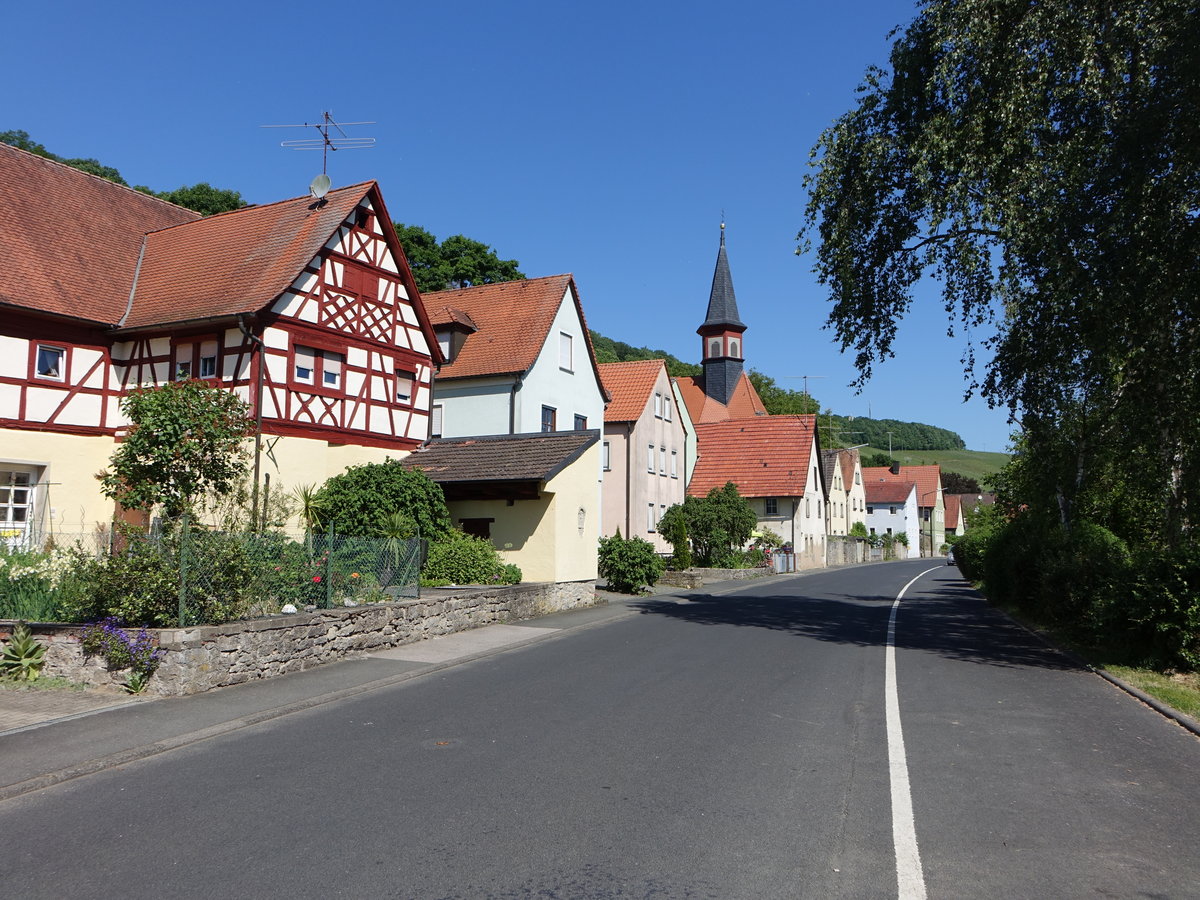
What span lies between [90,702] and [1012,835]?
9.01 m

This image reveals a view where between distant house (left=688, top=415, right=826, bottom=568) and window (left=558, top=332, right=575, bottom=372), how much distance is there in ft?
63.8

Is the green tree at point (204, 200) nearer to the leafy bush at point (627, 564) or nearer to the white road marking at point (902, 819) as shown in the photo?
the leafy bush at point (627, 564)

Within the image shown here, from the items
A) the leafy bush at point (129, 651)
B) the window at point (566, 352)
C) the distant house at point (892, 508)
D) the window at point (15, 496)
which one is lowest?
the leafy bush at point (129, 651)

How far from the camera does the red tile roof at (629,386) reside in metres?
41.6

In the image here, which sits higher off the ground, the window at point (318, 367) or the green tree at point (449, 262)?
the green tree at point (449, 262)

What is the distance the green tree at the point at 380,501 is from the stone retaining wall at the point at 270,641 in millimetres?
3844

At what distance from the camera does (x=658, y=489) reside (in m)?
43.8

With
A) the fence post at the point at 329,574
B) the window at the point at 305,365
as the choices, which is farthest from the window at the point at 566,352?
the fence post at the point at 329,574

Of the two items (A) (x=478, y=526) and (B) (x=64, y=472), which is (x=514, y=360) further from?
(B) (x=64, y=472)

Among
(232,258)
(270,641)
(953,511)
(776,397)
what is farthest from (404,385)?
(953,511)

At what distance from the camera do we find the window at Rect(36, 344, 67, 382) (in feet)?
72.2

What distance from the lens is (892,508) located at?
332 ft

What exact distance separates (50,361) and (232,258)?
5.09 meters

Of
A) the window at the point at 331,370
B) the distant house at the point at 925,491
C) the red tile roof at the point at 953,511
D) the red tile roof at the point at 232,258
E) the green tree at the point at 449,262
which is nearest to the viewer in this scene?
the red tile roof at the point at 232,258
